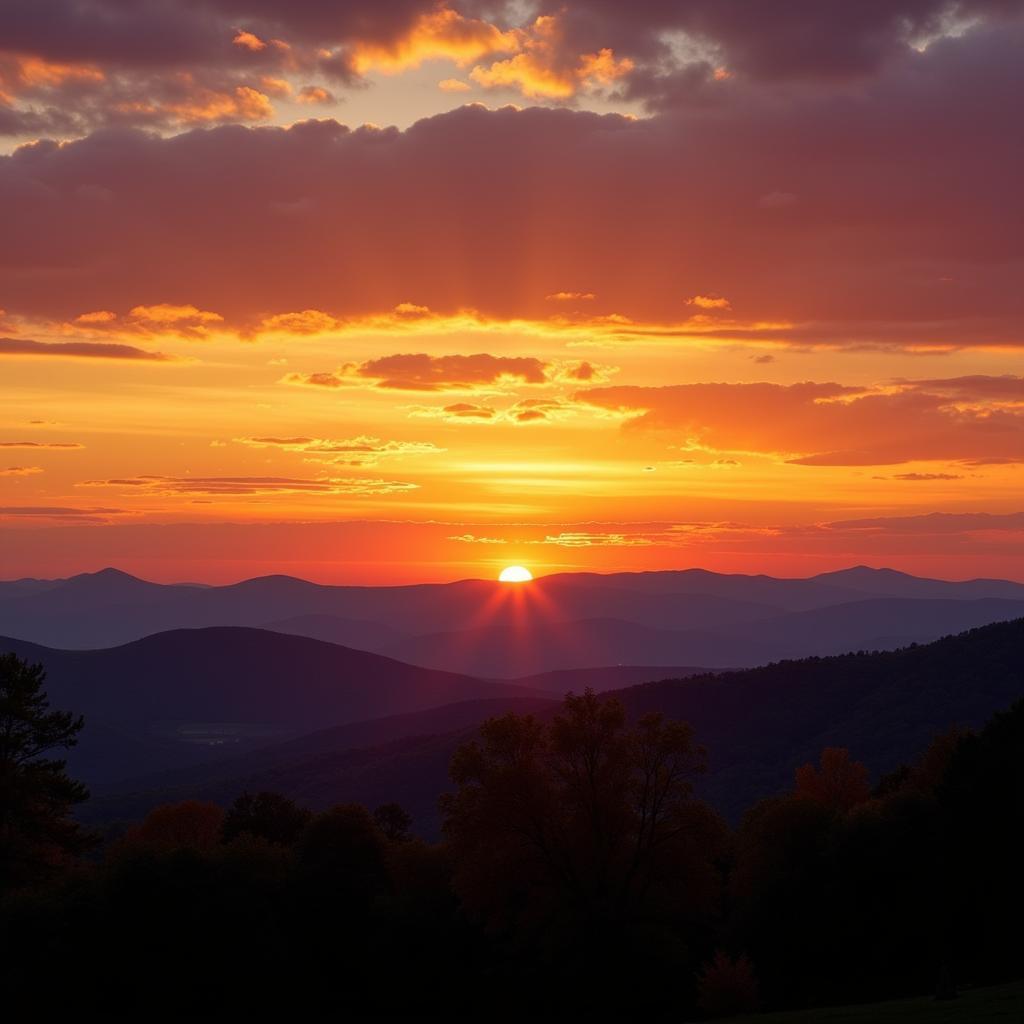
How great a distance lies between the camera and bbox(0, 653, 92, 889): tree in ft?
250

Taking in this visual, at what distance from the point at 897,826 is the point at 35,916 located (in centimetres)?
5495

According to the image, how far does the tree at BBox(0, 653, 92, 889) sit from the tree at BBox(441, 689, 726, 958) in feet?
83.0

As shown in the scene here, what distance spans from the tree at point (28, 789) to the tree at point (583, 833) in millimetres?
25312

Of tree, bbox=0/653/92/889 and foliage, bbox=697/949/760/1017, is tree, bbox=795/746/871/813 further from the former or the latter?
tree, bbox=0/653/92/889

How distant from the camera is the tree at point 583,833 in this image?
2771 inches

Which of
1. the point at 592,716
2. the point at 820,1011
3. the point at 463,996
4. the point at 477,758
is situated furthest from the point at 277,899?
the point at 820,1011

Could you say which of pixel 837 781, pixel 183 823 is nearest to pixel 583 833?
pixel 837 781

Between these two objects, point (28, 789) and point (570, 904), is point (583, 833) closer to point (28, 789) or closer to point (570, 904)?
point (570, 904)

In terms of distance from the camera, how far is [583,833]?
71.9 m

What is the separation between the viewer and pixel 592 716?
7419cm

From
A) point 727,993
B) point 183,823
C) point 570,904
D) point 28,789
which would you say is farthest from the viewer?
point 183,823

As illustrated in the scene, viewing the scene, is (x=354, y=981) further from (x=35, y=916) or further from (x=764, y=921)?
(x=764, y=921)

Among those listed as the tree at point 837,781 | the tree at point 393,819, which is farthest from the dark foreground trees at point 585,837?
the tree at point 393,819

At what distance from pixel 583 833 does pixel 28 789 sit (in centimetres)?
3440
